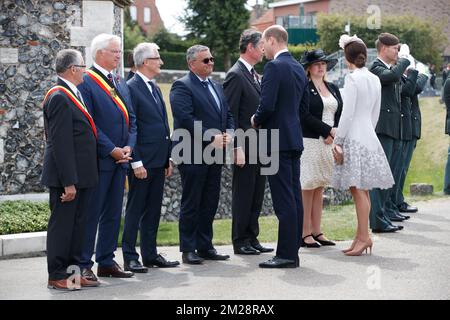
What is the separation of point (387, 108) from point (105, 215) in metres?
4.29

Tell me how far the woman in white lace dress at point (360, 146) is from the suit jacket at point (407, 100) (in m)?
2.40

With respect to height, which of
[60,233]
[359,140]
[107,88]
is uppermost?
[107,88]

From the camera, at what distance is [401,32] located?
165 ft

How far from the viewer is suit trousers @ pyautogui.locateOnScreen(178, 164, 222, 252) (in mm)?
8805

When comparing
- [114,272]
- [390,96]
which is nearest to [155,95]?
[114,272]

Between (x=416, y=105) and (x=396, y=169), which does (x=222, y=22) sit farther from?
(x=396, y=169)

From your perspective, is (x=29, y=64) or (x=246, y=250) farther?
(x=29, y=64)

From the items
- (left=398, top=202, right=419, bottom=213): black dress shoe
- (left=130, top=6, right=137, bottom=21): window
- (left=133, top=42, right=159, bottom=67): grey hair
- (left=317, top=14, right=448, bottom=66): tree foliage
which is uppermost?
(left=130, top=6, right=137, bottom=21): window

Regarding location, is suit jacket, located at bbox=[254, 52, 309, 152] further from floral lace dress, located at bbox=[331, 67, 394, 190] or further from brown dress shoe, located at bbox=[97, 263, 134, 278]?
brown dress shoe, located at bbox=[97, 263, 134, 278]

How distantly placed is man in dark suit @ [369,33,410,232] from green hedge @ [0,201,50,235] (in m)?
3.84

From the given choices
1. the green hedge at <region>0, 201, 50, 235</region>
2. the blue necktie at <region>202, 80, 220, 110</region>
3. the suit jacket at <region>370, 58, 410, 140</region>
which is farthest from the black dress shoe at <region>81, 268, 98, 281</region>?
the suit jacket at <region>370, 58, 410, 140</region>

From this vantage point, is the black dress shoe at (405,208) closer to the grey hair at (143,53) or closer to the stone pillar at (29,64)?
the stone pillar at (29,64)

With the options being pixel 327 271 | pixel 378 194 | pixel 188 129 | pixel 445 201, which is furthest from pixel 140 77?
pixel 445 201

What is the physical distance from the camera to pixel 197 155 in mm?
8820
